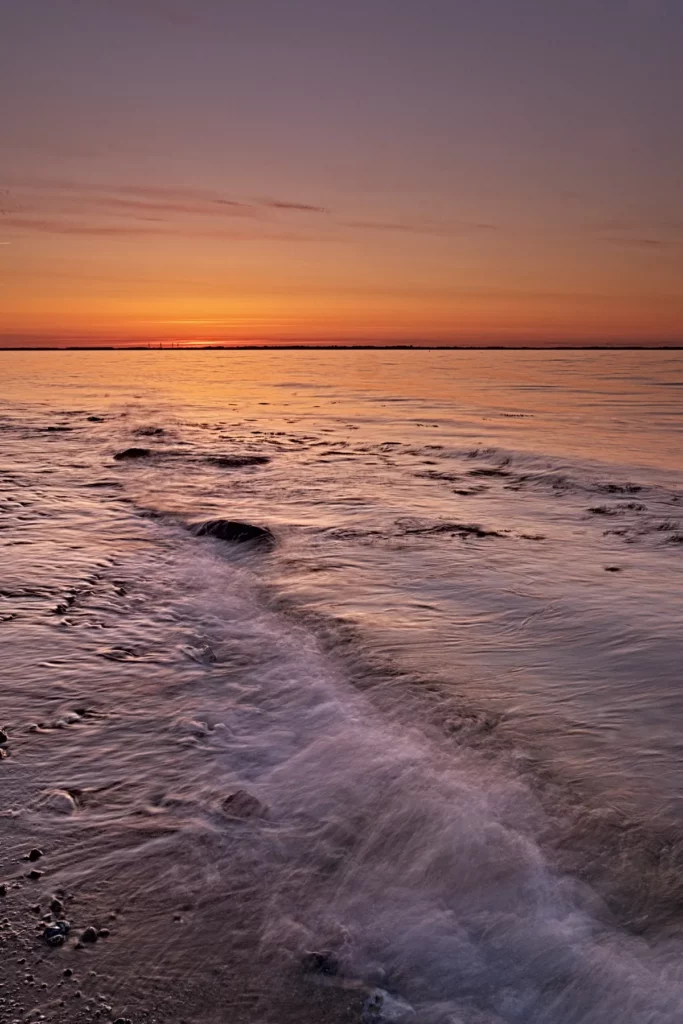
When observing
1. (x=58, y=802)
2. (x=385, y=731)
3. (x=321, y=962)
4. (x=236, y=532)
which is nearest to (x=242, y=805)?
(x=58, y=802)

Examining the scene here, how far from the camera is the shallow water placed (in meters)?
2.59

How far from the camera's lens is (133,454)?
16031 mm

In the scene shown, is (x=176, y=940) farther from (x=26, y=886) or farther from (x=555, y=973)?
(x=555, y=973)

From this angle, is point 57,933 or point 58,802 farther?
point 58,802

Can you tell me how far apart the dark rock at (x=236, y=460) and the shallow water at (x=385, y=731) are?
13.6 feet

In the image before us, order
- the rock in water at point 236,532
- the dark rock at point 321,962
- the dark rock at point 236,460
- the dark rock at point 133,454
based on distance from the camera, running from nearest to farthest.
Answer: the dark rock at point 321,962 < the rock in water at point 236,532 < the dark rock at point 236,460 < the dark rock at point 133,454

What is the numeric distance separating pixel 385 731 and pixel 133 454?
13.2 m

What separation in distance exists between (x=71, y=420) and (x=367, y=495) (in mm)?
15672

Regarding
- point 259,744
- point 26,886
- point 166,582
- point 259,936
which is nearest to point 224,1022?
point 259,936

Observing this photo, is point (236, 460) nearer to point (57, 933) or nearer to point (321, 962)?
→ point (57, 933)

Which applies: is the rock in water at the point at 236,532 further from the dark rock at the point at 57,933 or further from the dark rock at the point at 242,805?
the dark rock at the point at 57,933

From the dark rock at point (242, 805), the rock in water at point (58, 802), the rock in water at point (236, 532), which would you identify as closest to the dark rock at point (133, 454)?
the rock in water at point (236, 532)

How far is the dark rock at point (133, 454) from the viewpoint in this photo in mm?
15691

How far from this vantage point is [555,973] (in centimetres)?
246
